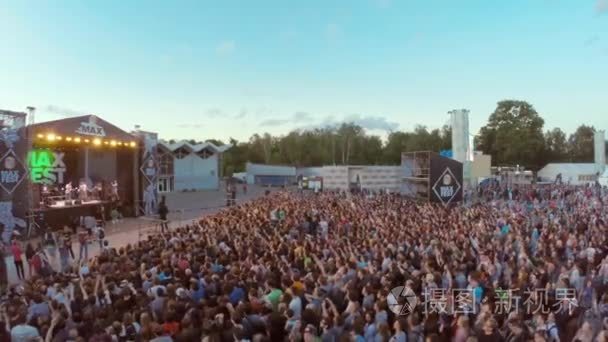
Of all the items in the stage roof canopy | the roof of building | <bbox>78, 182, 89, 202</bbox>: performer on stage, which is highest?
the roof of building

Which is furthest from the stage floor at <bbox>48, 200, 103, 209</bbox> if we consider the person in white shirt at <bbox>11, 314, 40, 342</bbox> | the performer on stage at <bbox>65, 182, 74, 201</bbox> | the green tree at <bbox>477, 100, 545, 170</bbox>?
the green tree at <bbox>477, 100, 545, 170</bbox>

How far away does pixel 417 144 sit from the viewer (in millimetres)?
67062

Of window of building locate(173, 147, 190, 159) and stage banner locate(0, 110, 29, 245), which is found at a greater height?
window of building locate(173, 147, 190, 159)

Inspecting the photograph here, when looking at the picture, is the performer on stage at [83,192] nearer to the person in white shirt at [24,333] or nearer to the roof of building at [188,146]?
the person in white shirt at [24,333]

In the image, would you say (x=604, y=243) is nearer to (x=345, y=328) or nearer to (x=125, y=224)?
(x=345, y=328)

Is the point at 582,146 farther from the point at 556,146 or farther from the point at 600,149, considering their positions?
the point at 600,149

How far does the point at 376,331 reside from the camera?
5008 millimetres

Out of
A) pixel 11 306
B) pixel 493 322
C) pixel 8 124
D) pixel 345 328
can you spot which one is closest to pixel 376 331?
pixel 345 328

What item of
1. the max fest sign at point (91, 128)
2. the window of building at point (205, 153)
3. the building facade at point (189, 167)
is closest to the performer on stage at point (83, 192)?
the max fest sign at point (91, 128)

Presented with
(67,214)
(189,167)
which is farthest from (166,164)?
(67,214)

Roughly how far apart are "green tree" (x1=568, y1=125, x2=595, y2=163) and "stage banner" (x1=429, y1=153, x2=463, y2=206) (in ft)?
200

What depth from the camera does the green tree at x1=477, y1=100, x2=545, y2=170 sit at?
198ft

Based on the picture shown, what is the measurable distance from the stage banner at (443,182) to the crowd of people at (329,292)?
6.73 meters

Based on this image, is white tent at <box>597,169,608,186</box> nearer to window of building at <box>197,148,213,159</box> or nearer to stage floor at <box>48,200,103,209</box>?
stage floor at <box>48,200,103,209</box>
